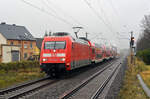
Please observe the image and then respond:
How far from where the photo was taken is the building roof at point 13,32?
5167cm

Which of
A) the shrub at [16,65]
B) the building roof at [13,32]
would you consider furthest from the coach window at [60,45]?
the building roof at [13,32]

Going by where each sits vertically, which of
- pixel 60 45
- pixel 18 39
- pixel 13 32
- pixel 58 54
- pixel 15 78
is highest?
pixel 13 32

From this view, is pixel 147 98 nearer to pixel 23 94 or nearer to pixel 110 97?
pixel 110 97

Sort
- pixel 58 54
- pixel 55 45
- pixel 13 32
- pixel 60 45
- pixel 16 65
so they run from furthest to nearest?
pixel 13 32 → pixel 16 65 → pixel 55 45 → pixel 60 45 → pixel 58 54

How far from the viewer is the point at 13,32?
2109 inches

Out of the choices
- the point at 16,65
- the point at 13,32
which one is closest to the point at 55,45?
the point at 16,65

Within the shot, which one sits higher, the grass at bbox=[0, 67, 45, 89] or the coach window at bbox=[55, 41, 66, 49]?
the coach window at bbox=[55, 41, 66, 49]

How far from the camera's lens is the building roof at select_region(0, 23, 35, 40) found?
51666 mm

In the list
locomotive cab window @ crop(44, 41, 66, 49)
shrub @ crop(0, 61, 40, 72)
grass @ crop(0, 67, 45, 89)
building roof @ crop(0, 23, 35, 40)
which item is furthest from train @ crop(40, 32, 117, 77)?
building roof @ crop(0, 23, 35, 40)

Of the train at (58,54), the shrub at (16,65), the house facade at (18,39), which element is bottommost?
the shrub at (16,65)

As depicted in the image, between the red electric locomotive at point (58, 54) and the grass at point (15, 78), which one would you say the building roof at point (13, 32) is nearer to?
the grass at point (15, 78)

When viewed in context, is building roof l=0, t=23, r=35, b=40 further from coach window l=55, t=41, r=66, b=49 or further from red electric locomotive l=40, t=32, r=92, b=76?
coach window l=55, t=41, r=66, b=49

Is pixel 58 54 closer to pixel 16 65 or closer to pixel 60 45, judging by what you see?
pixel 60 45

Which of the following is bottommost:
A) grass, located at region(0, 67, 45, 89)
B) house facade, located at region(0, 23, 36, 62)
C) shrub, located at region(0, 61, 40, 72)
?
grass, located at region(0, 67, 45, 89)
